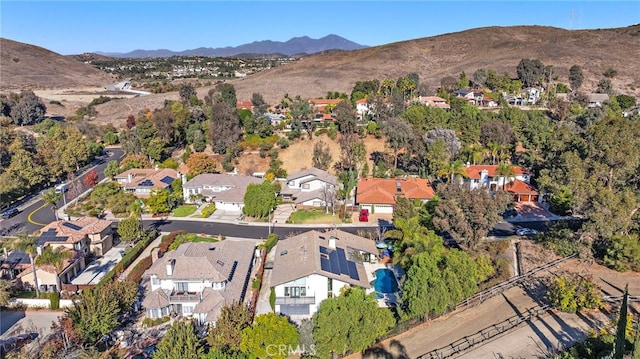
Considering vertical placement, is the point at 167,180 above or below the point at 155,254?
above

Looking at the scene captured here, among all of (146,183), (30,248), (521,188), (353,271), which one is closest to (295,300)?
(353,271)

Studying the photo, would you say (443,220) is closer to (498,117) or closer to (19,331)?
(19,331)

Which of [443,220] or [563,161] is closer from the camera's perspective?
[443,220]

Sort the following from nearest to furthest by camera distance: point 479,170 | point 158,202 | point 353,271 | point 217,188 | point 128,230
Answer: point 353,271
point 128,230
point 158,202
point 479,170
point 217,188

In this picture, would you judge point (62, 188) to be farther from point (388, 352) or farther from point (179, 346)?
point (388, 352)

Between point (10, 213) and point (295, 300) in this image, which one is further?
point (10, 213)

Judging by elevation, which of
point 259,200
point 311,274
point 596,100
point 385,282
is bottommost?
point 385,282

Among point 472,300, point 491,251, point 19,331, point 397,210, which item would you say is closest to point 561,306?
point 472,300
